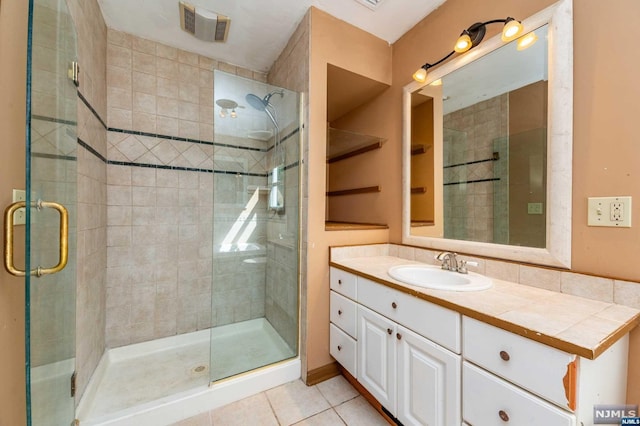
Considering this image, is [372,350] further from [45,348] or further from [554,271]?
[45,348]

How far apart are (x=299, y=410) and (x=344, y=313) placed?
617mm

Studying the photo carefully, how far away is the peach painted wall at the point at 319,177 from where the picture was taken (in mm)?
1695

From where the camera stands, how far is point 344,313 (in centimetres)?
162

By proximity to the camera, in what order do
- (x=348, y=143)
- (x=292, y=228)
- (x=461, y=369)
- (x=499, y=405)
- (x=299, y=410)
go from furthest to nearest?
(x=348, y=143), (x=292, y=228), (x=299, y=410), (x=461, y=369), (x=499, y=405)

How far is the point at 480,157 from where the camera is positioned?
1449mm

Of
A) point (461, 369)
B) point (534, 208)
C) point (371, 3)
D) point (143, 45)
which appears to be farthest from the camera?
point (143, 45)

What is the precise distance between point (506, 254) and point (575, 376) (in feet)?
2.26

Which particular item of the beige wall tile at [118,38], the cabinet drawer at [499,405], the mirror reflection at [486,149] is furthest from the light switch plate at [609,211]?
the beige wall tile at [118,38]

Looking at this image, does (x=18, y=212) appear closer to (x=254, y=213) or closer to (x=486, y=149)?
(x=254, y=213)

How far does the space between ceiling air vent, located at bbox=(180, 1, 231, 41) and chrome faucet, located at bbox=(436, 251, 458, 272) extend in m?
2.21

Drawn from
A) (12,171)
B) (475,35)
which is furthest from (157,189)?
(475,35)

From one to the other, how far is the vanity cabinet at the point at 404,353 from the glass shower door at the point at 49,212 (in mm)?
1332

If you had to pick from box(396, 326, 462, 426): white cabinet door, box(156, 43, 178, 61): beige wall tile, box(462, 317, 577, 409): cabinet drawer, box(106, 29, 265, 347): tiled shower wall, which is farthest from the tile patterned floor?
box(156, 43, 178, 61): beige wall tile

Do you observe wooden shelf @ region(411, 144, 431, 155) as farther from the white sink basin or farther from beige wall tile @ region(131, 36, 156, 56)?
beige wall tile @ region(131, 36, 156, 56)
